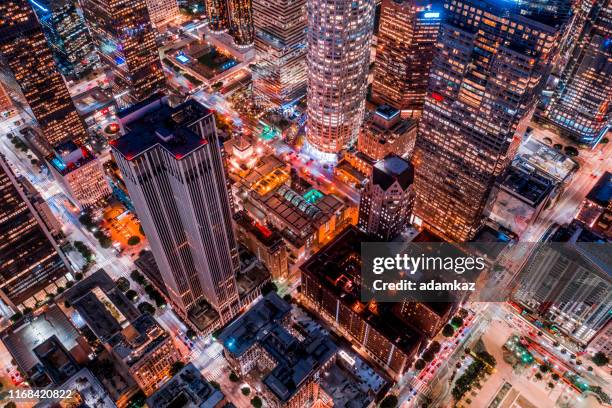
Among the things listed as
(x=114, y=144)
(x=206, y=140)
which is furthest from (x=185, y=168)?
(x=114, y=144)

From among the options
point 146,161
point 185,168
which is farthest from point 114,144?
point 185,168

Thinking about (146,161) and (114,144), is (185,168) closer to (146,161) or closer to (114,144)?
(146,161)

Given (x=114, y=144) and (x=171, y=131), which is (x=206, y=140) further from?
(x=114, y=144)

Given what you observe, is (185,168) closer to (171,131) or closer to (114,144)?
(171,131)

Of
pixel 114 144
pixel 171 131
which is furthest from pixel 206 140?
pixel 114 144
